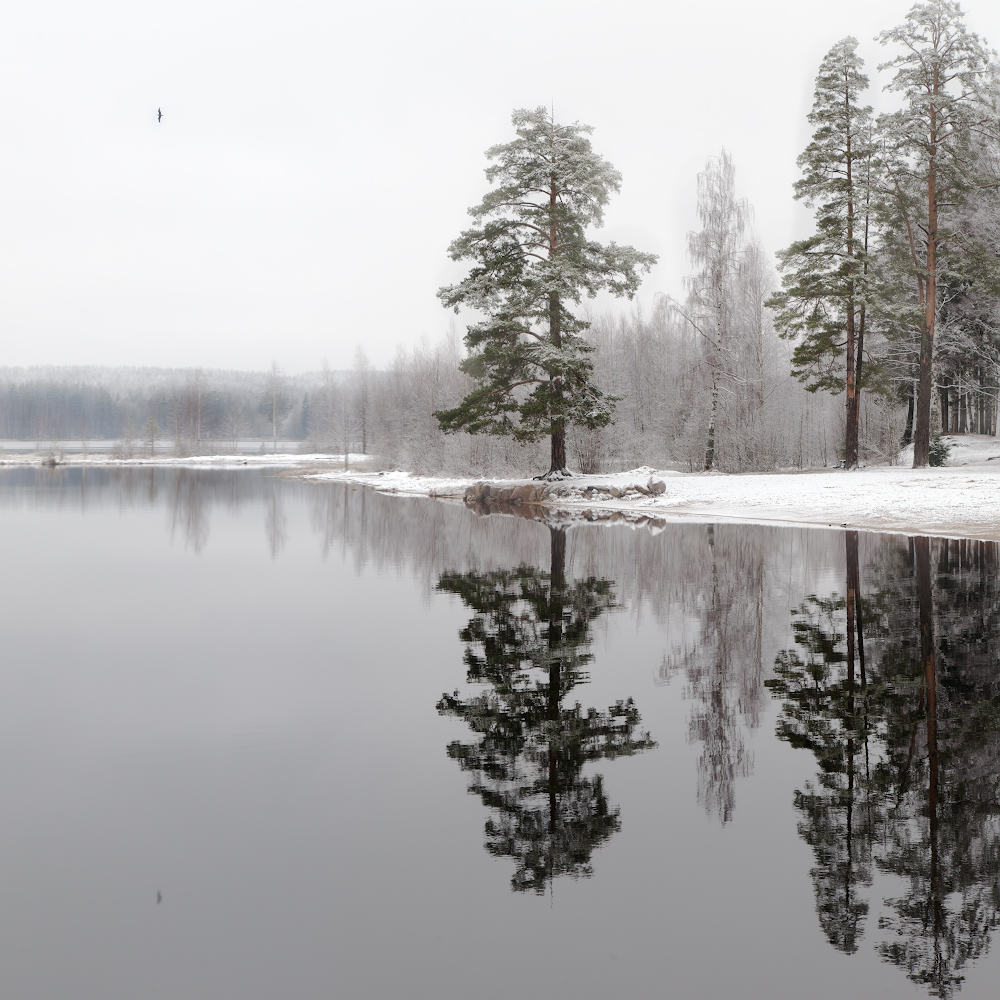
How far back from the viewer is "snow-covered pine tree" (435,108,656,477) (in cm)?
2931

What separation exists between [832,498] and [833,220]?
45.0 ft

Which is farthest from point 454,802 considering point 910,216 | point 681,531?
point 910,216

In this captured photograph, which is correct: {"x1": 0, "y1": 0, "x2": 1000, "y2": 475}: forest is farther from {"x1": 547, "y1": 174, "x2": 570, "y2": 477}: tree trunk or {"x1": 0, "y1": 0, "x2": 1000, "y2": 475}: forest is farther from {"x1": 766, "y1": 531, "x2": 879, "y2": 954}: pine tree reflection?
{"x1": 766, "y1": 531, "x2": 879, "y2": 954}: pine tree reflection

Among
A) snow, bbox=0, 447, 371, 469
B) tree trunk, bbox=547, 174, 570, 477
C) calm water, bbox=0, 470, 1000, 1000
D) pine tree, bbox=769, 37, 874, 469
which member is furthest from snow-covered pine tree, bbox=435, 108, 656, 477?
snow, bbox=0, 447, 371, 469

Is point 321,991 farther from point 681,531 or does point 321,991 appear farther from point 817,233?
point 817,233

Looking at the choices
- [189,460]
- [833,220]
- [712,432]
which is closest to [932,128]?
[833,220]

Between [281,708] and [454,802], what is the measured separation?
2213 millimetres

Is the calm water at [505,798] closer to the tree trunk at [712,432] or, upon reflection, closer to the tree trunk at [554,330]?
the tree trunk at [554,330]

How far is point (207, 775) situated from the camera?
4984mm

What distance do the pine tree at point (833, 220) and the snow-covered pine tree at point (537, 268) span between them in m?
6.84

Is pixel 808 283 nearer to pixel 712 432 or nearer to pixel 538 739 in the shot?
pixel 712 432

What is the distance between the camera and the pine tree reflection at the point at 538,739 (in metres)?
4.12

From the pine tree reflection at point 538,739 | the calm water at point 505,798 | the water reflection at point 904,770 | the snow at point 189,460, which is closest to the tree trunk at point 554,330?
the calm water at point 505,798

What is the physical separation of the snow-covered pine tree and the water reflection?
2039 centimetres
